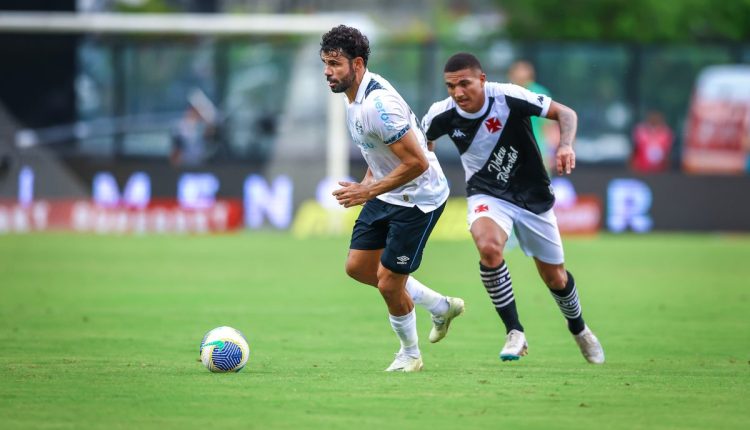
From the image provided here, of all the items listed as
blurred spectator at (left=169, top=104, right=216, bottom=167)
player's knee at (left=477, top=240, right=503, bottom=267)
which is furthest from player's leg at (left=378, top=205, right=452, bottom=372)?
blurred spectator at (left=169, top=104, right=216, bottom=167)

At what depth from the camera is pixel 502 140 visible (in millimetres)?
10367

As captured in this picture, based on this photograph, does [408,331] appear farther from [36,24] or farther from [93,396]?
[36,24]

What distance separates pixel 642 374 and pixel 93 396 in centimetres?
384

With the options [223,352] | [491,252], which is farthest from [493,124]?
[223,352]

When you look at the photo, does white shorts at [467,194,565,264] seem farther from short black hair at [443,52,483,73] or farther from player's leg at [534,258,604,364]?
short black hair at [443,52,483,73]

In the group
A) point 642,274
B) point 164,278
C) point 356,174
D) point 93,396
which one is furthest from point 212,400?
point 356,174

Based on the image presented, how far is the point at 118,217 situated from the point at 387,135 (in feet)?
59.2

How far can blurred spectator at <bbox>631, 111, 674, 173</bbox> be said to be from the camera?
28.8 metres

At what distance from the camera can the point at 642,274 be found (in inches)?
755

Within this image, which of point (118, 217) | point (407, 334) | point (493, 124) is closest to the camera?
point (407, 334)

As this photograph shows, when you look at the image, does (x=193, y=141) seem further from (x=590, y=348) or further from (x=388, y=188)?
(x=388, y=188)

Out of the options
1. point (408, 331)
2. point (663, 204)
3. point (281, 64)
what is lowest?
point (663, 204)

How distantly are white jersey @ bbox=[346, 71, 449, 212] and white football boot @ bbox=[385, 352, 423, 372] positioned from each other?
42.2 inches

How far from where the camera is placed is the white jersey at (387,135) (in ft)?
30.5
